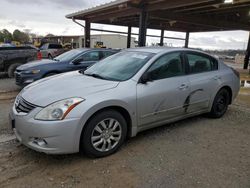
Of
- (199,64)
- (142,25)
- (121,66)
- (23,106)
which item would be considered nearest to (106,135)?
(23,106)

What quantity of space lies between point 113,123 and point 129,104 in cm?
35

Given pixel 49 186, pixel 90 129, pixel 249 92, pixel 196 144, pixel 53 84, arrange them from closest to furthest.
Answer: pixel 49 186 < pixel 90 129 < pixel 53 84 < pixel 196 144 < pixel 249 92

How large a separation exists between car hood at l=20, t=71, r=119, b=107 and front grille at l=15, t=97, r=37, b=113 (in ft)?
0.16

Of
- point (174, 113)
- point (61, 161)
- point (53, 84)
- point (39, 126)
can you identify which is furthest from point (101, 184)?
point (174, 113)

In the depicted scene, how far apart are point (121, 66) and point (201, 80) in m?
1.56

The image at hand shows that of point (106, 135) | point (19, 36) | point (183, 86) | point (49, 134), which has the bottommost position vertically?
point (106, 135)

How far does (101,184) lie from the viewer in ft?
8.56

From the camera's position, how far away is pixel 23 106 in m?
3.03

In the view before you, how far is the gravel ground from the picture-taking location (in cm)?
267

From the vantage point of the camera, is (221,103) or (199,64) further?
(221,103)

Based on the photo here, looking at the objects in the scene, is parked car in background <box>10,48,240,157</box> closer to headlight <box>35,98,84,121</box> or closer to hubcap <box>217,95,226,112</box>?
headlight <box>35,98,84,121</box>

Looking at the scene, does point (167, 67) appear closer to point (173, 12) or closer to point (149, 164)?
point (149, 164)

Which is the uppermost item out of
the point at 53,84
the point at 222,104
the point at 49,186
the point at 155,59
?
the point at 155,59

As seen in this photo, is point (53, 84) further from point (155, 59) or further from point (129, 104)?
point (155, 59)
